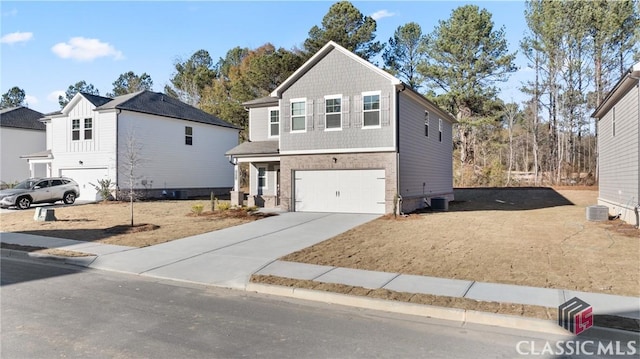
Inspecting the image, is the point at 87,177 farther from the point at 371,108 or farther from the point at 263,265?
the point at 263,265

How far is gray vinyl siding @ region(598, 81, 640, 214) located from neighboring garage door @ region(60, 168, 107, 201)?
2700cm

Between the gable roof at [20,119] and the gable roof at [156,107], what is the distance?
12.2m

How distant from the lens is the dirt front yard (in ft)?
25.2

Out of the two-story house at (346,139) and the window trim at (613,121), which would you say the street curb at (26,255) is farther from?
the window trim at (613,121)

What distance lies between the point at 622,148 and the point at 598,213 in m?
2.46

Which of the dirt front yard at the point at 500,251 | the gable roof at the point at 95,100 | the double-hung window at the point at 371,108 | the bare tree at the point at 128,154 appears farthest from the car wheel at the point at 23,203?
the dirt front yard at the point at 500,251

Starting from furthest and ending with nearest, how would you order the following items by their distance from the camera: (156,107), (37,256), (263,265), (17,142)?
1. (17,142)
2. (156,107)
3. (37,256)
4. (263,265)

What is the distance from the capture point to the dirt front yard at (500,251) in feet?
25.2

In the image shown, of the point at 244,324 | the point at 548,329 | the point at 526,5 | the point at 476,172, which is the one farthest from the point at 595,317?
the point at 526,5

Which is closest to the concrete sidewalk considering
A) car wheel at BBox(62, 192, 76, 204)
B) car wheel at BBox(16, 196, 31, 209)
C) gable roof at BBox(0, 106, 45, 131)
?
car wheel at BBox(16, 196, 31, 209)

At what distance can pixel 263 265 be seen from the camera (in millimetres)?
9055

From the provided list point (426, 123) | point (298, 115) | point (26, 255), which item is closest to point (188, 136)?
point (298, 115)

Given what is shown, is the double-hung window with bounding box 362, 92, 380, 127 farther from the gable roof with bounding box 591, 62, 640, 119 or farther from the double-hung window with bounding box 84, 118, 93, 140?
the double-hung window with bounding box 84, 118, 93, 140

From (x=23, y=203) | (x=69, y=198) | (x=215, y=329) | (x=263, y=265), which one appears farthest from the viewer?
(x=69, y=198)
